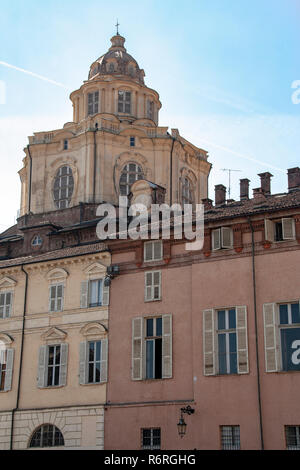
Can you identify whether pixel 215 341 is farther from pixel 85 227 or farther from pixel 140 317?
pixel 85 227

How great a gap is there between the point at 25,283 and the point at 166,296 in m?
8.29

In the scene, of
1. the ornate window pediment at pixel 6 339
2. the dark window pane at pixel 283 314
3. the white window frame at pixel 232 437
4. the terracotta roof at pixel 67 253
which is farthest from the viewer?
the ornate window pediment at pixel 6 339

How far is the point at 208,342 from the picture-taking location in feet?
103

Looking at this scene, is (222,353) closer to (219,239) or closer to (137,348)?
(137,348)

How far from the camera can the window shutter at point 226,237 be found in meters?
32.0

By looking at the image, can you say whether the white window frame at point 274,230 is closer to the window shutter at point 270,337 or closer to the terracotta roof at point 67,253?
the window shutter at point 270,337

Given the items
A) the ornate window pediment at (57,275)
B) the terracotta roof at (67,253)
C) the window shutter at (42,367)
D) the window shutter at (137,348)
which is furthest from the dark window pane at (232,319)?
the window shutter at (42,367)

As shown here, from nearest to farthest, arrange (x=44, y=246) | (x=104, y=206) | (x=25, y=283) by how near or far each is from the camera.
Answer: (x=25, y=283)
(x=44, y=246)
(x=104, y=206)

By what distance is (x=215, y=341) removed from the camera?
31.2 metres

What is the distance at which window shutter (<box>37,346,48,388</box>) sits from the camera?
116 ft

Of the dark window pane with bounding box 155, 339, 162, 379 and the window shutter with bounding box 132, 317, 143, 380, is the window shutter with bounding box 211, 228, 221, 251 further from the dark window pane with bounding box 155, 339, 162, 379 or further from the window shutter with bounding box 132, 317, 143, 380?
the dark window pane with bounding box 155, 339, 162, 379

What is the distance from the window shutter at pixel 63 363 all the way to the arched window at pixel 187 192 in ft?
76.2
